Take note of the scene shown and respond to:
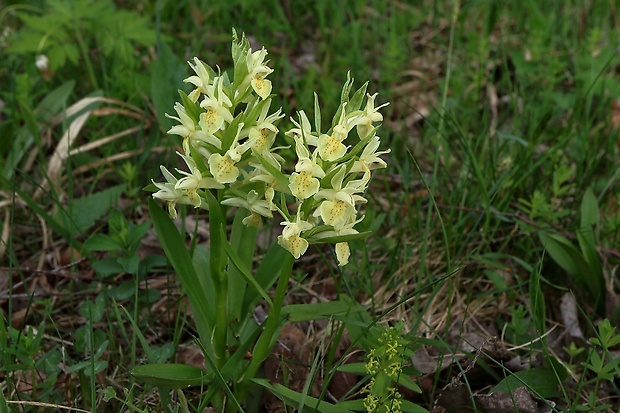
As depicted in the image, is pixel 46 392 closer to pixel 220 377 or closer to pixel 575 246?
pixel 220 377

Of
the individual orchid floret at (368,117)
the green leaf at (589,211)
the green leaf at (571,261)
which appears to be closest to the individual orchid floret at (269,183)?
the individual orchid floret at (368,117)

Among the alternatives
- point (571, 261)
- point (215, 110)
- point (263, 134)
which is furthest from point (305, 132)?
point (571, 261)

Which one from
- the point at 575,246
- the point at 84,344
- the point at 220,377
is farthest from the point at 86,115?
the point at 575,246

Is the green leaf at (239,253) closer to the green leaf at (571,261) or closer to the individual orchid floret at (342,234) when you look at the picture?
the individual orchid floret at (342,234)

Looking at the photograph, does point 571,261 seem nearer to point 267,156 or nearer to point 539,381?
point 539,381

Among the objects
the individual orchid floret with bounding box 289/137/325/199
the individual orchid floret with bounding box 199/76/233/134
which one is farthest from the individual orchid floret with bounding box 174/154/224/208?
the individual orchid floret with bounding box 289/137/325/199

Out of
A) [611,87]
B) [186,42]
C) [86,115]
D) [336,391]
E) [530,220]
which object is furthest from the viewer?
[186,42]

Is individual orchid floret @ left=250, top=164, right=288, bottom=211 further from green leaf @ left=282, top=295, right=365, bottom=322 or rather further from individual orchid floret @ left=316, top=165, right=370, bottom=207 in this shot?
green leaf @ left=282, top=295, right=365, bottom=322
